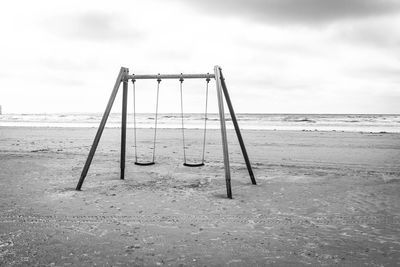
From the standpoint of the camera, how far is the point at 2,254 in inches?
124

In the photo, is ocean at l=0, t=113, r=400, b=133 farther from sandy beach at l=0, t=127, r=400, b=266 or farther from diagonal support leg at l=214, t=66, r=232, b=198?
diagonal support leg at l=214, t=66, r=232, b=198

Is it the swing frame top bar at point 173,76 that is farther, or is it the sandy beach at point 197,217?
the swing frame top bar at point 173,76

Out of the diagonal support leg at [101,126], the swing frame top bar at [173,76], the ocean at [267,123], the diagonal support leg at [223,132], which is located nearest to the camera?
the diagonal support leg at [223,132]

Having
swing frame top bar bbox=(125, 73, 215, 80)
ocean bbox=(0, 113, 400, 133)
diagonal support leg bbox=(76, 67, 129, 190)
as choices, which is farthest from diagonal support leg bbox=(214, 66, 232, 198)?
ocean bbox=(0, 113, 400, 133)

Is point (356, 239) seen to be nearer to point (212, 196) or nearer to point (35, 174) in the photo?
point (212, 196)

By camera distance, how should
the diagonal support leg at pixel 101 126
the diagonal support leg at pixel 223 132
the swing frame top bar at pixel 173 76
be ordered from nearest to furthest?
the diagonal support leg at pixel 223 132, the diagonal support leg at pixel 101 126, the swing frame top bar at pixel 173 76

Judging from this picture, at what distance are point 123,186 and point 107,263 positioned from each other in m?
3.35

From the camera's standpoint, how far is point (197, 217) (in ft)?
14.7

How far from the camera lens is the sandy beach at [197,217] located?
325 centimetres

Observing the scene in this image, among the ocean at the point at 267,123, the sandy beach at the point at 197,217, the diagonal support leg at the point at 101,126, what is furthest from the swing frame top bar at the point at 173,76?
the ocean at the point at 267,123

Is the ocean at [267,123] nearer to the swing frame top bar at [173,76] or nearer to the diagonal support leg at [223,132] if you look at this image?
the swing frame top bar at [173,76]

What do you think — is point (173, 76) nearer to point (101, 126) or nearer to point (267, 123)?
point (101, 126)

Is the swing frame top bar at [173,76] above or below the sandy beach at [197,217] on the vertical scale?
above

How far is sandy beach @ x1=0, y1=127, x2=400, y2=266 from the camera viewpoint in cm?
325
